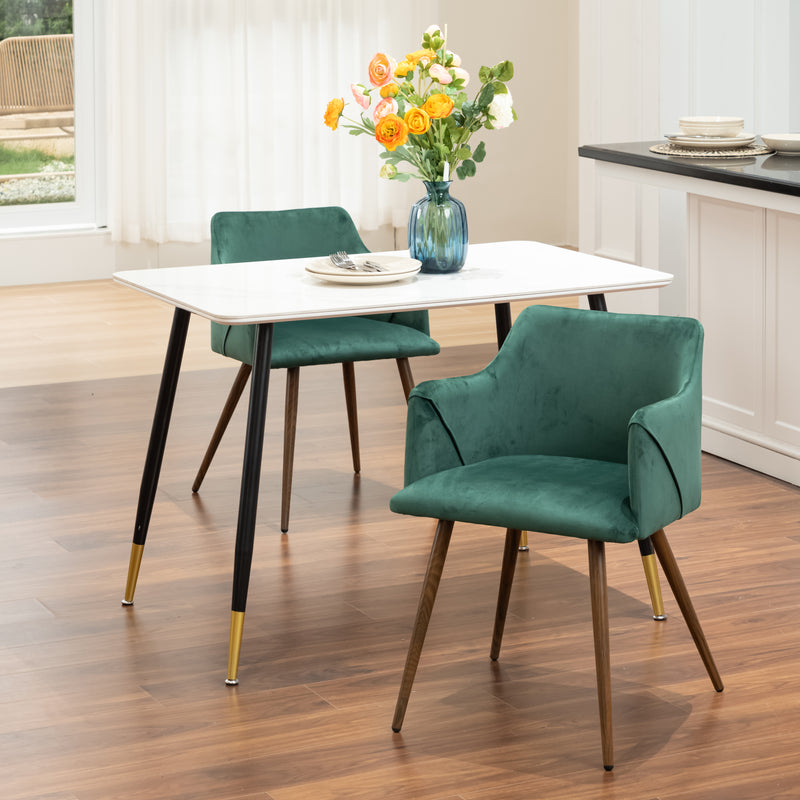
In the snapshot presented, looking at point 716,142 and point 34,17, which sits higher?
point 34,17

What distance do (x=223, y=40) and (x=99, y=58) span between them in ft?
2.09

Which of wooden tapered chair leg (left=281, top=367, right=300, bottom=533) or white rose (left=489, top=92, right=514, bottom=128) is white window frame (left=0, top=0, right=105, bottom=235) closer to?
wooden tapered chair leg (left=281, top=367, right=300, bottom=533)

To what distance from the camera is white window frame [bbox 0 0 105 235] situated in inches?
282

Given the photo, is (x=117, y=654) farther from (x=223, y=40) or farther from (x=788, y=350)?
(x=223, y=40)

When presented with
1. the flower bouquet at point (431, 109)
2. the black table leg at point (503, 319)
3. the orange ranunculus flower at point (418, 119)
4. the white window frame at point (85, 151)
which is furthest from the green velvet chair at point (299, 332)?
the white window frame at point (85, 151)

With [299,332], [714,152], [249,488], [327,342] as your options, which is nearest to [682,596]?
[249,488]

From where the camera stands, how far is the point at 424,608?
2.50m

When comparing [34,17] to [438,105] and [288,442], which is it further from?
[438,105]

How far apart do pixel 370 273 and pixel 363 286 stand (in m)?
0.04

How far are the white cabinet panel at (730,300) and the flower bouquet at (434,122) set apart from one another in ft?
3.74

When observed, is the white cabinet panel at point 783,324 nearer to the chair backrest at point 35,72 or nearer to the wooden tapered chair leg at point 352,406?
the wooden tapered chair leg at point 352,406

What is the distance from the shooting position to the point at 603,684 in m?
2.38

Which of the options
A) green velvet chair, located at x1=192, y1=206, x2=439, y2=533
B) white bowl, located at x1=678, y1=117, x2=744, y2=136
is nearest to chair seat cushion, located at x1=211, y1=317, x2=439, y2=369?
green velvet chair, located at x1=192, y1=206, x2=439, y2=533

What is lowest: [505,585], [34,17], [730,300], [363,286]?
[505,585]
